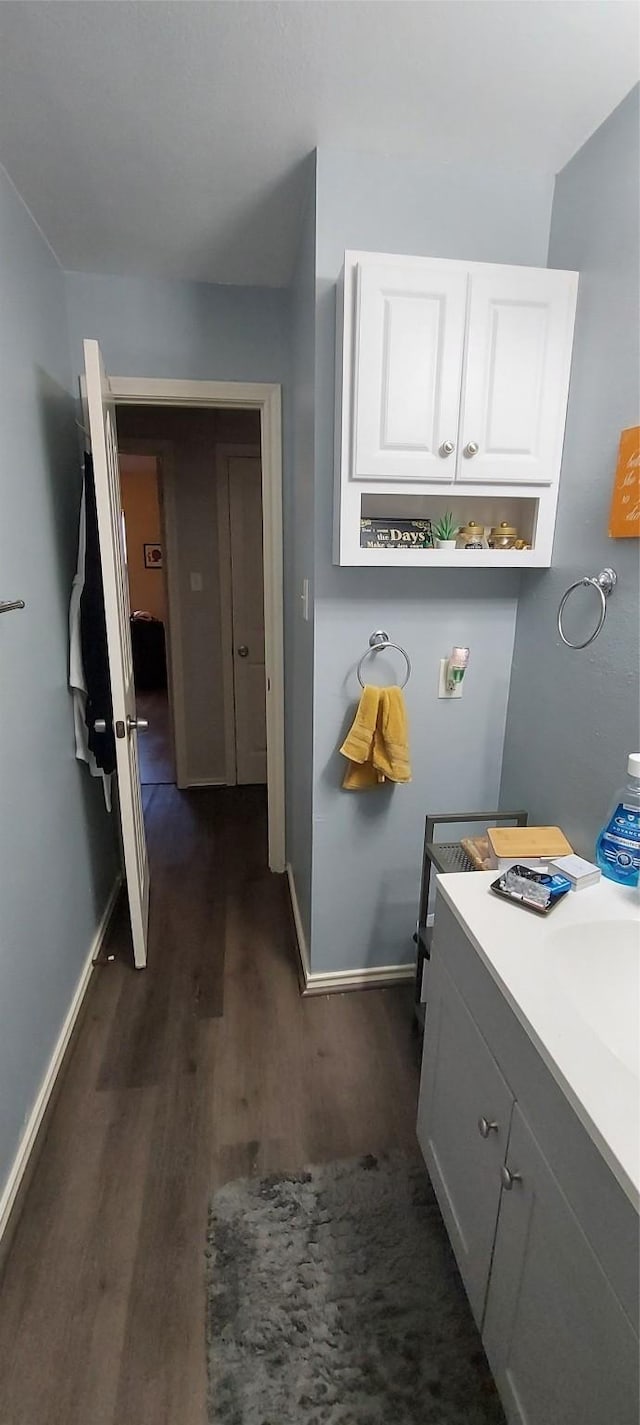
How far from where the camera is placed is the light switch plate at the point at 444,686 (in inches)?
70.9

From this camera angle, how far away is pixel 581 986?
102 cm

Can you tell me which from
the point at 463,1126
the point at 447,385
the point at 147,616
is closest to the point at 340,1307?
the point at 463,1126

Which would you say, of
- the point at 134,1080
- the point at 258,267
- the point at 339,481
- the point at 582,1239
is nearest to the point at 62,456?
the point at 258,267

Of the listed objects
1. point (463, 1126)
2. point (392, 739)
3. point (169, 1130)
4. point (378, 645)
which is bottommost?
point (169, 1130)

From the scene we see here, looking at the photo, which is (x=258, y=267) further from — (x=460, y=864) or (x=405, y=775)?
(x=460, y=864)

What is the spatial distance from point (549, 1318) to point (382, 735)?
119 centimetres

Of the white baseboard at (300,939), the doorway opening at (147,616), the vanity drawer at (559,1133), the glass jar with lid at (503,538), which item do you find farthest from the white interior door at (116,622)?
the doorway opening at (147,616)

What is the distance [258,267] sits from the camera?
6.61 ft

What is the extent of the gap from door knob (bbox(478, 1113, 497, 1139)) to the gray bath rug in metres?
0.50

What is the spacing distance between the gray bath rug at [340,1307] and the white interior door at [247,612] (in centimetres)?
221

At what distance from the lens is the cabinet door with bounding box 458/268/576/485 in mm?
1388

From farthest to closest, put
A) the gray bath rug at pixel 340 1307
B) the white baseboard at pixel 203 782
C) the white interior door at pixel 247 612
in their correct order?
the white baseboard at pixel 203 782, the white interior door at pixel 247 612, the gray bath rug at pixel 340 1307

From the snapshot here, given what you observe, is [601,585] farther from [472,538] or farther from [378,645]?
[378,645]

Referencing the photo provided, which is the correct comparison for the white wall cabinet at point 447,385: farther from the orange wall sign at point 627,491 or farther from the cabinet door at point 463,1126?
the cabinet door at point 463,1126
